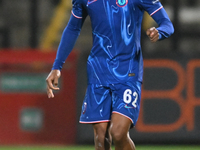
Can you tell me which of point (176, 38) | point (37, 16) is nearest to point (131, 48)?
point (176, 38)

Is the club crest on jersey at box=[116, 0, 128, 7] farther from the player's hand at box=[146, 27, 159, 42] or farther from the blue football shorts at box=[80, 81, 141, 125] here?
the blue football shorts at box=[80, 81, 141, 125]

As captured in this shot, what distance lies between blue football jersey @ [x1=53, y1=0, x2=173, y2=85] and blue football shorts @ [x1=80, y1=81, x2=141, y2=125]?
0.06 m

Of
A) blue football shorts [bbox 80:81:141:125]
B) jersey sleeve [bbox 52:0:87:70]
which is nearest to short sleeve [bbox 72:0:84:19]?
jersey sleeve [bbox 52:0:87:70]

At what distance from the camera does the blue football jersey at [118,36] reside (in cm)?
439

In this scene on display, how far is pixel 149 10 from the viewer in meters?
4.40

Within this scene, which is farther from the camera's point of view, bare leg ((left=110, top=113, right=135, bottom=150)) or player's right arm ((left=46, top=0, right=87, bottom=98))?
player's right arm ((left=46, top=0, right=87, bottom=98))

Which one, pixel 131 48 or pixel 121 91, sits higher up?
pixel 131 48

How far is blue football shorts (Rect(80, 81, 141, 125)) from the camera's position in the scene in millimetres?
4348

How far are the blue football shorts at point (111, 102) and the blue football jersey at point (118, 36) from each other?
2.3 inches

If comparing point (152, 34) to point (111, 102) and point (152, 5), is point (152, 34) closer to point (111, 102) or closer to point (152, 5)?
point (152, 5)

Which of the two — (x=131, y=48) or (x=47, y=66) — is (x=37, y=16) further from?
(x=131, y=48)

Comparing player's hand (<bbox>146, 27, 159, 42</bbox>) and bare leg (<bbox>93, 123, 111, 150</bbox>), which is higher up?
player's hand (<bbox>146, 27, 159, 42</bbox>)

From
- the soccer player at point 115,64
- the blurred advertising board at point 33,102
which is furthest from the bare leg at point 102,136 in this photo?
the blurred advertising board at point 33,102

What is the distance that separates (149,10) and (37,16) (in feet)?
19.7
